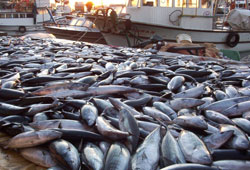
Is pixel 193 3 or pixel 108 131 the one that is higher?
pixel 193 3

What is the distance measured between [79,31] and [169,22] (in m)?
5.52

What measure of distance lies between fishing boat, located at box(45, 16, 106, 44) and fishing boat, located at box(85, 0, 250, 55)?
1630 mm

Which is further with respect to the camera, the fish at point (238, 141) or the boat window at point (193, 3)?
the boat window at point (193, 3)

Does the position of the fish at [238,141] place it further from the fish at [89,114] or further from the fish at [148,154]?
the fish at [89,114]

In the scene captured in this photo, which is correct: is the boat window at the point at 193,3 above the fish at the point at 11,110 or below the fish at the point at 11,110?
above

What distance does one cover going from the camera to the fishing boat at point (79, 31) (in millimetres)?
14750

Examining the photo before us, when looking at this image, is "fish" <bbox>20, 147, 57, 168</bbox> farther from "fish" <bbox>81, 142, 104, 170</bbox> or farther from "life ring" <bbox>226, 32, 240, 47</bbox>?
"life ring" <bbox>226, 32, 240, 47</bbox>

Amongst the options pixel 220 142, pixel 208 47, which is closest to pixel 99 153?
pixel 220 142

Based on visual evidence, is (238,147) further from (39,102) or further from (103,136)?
(39,102)

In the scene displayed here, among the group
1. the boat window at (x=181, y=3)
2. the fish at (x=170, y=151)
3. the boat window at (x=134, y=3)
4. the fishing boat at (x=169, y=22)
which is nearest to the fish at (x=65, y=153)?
the fish at (x=170, y=151)

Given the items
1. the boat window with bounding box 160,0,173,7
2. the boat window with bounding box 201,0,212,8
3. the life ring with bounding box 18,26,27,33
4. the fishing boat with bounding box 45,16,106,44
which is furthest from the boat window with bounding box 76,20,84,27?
the boat window with bounding box 201,0,212,8

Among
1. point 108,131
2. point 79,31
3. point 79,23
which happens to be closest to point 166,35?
point 79,31

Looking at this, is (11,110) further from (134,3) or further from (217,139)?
(134,3)

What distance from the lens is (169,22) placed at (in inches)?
493
